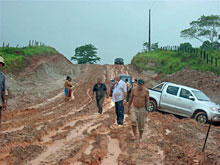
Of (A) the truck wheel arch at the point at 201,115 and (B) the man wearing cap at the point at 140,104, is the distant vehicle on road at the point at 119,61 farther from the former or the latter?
(B) the man wearing cap at the point at 140,104

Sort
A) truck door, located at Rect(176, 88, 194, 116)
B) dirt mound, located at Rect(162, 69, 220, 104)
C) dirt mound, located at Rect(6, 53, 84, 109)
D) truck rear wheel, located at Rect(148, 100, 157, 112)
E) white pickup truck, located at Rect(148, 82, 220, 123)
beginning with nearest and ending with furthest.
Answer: white pickup truck, located at Rect(148, 82, 220, 123)
truck door, located at Rect(176, 88, 194, 116)
truck rear wheel, located at Rect(148, 100, 157, 112)
dirt mound, located at Rect(6, 53, 84, 109)
dirt mound, located at Rect(162, 69, 220, 104)

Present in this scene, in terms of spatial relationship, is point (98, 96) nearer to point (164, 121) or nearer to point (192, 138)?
point (164, 121)

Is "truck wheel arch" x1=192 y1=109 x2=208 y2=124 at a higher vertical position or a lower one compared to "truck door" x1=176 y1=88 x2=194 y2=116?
lower

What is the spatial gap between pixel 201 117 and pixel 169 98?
5.82 ft

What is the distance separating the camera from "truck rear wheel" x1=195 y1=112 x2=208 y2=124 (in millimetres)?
14836

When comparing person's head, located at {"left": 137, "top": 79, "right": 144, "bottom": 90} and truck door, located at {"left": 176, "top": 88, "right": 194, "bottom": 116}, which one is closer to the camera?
person's head, located at {"left": 137, "top": 79, "right": 144, "bottom": 90}

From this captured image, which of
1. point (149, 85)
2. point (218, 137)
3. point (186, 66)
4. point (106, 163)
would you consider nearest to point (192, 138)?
point (218, 137)

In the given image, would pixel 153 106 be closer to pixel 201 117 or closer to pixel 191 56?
pixel 201 117

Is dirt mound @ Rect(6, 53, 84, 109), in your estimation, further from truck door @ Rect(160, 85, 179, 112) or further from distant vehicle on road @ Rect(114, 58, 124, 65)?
distant vehicle on road @ Rect(114, 58, 124, 65)

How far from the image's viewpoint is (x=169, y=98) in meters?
15.8

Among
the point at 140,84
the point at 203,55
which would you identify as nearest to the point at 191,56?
the point at 203,55

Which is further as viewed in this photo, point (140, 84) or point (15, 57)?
point (15, 57)

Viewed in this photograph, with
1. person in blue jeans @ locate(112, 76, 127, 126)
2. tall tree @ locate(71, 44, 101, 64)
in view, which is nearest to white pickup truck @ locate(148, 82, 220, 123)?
person in blue jeans @ locate(112, 76, 127, 126)

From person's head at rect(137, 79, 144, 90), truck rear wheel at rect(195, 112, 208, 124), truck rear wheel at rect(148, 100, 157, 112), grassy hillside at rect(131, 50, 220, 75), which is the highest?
grassy hillside at rect(131, 50, 220, 75)
